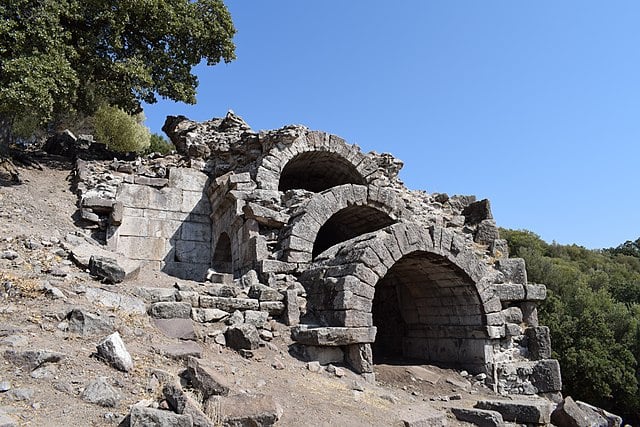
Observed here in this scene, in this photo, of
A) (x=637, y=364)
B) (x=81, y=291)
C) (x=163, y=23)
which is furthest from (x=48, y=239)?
(x=637, y=364)

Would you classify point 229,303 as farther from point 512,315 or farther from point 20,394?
point 512,315

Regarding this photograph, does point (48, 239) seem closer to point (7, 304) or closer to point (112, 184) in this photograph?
point (7, 304)

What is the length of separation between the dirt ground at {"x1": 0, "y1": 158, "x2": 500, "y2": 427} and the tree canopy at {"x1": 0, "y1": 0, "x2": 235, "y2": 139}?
12.4 feet

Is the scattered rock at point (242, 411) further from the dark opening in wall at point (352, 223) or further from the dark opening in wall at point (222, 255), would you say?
the dark opening in wall at point (222, 255)

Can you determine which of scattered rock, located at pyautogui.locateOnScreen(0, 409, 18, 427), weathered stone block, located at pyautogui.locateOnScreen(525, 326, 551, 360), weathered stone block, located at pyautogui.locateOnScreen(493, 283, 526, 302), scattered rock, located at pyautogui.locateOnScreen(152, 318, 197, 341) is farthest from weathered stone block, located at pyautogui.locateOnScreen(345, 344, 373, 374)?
scattered rock, located at pyautogui.locateOnScreen(0, 409, 18, 427)

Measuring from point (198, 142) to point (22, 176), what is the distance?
4.37 meters

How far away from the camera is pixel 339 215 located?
11.2 m

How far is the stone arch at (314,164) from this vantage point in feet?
37.2

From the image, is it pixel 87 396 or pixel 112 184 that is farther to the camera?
pixel 112 184

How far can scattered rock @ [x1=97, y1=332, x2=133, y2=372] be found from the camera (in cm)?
463

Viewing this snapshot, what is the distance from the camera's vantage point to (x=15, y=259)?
21.5ft

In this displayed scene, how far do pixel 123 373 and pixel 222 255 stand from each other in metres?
7.36

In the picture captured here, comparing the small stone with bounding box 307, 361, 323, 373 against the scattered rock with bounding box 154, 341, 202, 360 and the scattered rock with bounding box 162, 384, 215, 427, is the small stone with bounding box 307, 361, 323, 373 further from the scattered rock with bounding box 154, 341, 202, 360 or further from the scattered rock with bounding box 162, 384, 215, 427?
the scattered rock with bounding box 162, 384, 215, 427

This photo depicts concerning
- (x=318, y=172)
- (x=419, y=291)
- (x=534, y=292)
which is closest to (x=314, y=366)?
(x=419, y=291)
